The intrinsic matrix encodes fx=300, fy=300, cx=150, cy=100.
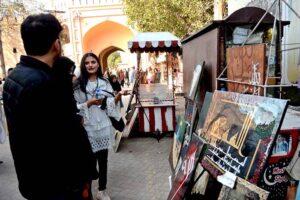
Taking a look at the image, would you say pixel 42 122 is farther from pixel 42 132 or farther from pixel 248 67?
pixel 248 67

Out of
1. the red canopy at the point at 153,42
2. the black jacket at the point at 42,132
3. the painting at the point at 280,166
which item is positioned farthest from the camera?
the red canopy at the point at 153,42

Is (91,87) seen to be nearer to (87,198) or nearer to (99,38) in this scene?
(87,198)

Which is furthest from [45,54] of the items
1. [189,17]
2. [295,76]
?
[189,17]

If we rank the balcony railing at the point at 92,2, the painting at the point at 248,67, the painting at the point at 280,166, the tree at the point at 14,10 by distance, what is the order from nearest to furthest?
the painting at the point at 248,67 → the painting at the point at 280,166 → the tree at the point at 14,10 → the balcony railing at the point at 92,2

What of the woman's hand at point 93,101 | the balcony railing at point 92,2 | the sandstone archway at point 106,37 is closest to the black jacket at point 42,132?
the woman's hand at point 93,101

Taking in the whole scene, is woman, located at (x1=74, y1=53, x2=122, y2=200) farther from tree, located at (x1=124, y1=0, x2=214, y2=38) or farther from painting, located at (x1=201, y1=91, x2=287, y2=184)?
tree, located at (x1=124, y1=0, x2=214, y2=38)

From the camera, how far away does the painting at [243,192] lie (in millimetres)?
1831

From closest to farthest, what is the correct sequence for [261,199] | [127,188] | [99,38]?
[261,199] < [127,188] < [99,38]

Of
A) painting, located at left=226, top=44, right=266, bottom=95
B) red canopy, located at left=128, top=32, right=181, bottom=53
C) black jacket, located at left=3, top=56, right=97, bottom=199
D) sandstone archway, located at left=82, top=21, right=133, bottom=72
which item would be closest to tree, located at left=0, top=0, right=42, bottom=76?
sandstone archway, located at left=82, top=21, right=133, bottom=72

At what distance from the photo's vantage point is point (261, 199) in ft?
5.98

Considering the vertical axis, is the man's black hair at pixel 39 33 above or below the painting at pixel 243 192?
above

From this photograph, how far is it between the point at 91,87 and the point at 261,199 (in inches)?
90.8

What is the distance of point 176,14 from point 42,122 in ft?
40.6

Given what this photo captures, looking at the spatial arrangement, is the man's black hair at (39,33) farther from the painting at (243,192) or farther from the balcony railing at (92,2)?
the balcony railing at (92,2)
